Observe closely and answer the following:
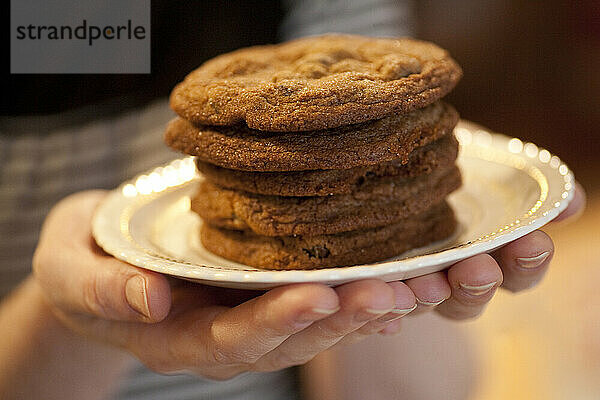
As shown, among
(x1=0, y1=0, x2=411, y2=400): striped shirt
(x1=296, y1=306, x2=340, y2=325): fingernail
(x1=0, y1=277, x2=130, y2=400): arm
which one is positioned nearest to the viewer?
(x1=296, y1=306, x2=340, y2=325): fingernail

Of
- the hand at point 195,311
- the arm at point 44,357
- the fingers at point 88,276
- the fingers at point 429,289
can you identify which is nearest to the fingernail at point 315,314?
the hand at point 195,311

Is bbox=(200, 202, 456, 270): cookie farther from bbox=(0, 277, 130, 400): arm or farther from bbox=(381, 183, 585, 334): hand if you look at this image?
bbox=(0, 277, 130, 400): arm

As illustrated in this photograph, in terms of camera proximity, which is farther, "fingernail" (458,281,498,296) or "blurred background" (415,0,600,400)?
"blurred background" (415,0,600,400)

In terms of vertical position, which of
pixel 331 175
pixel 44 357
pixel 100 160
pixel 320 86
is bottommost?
pixel 44 357

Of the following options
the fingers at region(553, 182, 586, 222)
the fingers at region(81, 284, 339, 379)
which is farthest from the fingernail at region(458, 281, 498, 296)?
the fingers at region(553, 182, 586, 222)

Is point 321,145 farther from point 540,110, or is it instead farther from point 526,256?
point 540,110

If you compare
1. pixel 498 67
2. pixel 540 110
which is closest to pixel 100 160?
pixel 498 67
